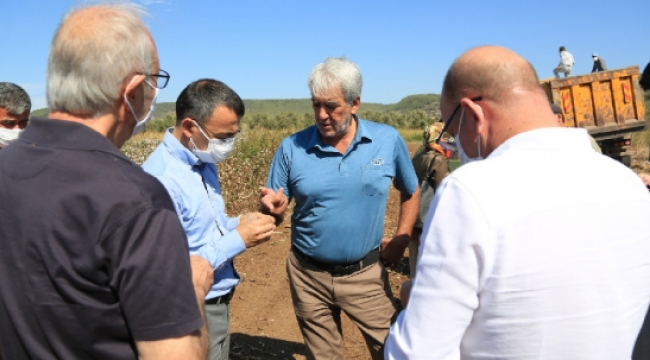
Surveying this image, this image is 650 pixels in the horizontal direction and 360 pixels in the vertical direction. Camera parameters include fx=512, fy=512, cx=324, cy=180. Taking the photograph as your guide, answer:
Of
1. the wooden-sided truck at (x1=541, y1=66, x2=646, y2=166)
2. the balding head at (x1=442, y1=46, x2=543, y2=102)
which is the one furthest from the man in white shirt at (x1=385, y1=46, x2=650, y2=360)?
the wooden-sided truck at (x1=541, y1=66, x2=646, y2=166)

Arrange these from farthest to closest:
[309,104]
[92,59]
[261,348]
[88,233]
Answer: [309,104]
[261,348]
[92,59]
[88,233]

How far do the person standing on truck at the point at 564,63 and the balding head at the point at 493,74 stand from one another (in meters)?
15.6

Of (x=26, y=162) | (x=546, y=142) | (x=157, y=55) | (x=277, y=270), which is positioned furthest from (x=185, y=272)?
(x=277, y=270)

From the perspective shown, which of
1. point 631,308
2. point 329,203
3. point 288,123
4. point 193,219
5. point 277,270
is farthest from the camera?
point 288,123

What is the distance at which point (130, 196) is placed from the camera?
134cm

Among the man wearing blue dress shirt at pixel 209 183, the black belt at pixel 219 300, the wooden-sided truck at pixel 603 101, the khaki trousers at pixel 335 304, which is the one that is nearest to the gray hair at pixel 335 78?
the man wearing blue dress shirt at pixel 209 183

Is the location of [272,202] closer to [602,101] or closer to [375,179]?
[375,179]

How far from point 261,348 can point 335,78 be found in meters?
3.06

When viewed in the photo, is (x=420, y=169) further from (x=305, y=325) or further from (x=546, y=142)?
(x=546, y=142)

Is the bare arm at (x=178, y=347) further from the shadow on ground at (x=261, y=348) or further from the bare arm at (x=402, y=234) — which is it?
the shadow on ground at (x=261, y=348)

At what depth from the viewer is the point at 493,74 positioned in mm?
1573

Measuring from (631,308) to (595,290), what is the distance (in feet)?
0.58

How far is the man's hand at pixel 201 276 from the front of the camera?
72.2 inches

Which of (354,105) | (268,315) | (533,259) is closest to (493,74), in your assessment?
(533,259)
